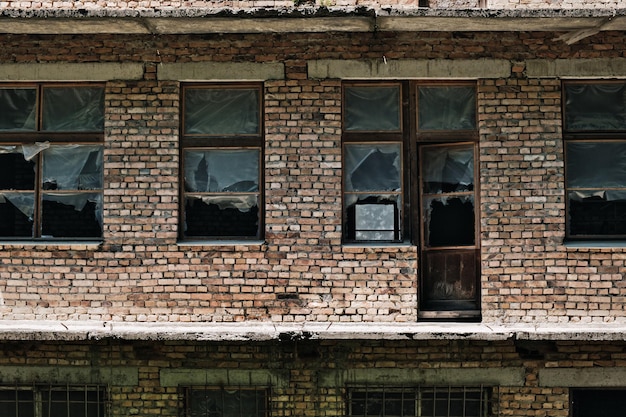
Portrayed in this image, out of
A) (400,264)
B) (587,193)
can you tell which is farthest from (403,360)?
(587,193)

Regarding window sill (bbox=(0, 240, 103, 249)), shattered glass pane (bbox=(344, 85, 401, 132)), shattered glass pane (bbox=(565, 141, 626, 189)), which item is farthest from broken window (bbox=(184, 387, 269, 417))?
shattered glass pane (bbox=(565, 141, 626, 189))

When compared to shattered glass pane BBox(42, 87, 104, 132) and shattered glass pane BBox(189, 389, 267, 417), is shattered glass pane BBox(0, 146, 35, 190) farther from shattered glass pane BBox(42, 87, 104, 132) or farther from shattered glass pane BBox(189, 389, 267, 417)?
shattered glass pane BBox(189, 389, 267, 417)

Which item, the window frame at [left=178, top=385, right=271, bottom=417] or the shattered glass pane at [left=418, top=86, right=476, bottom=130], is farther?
the shattered glass pane at [left=418, top=86, right=476, bottom=130]

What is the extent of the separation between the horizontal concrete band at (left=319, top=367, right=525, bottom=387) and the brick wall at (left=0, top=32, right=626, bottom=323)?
0.55 m

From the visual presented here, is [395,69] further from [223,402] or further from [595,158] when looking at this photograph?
[223,402]

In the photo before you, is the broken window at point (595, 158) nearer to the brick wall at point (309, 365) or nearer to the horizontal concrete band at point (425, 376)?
the brick wall at point (309, 365)

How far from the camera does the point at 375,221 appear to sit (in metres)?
7.45

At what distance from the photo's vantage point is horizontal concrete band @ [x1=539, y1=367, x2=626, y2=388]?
23.3ft

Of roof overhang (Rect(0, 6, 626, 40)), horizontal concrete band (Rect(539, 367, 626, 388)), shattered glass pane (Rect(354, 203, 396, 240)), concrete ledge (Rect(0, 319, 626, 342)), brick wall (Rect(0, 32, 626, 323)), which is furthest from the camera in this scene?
shattered glass pane (Rect(354, 203, 396, 240))

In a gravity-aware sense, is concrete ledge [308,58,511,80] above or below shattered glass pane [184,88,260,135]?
above

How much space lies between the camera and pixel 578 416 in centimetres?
735

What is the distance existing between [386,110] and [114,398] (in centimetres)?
426

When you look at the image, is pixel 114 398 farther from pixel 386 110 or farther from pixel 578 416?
pixel 578 416

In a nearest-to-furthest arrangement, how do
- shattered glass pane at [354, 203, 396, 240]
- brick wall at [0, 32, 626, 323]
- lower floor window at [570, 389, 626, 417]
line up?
brick wall at [0, 32, 626, 323] → lower floor window at [570, 389, 626, 417] → shattered glass pane at [354, 203, 396, 240]
